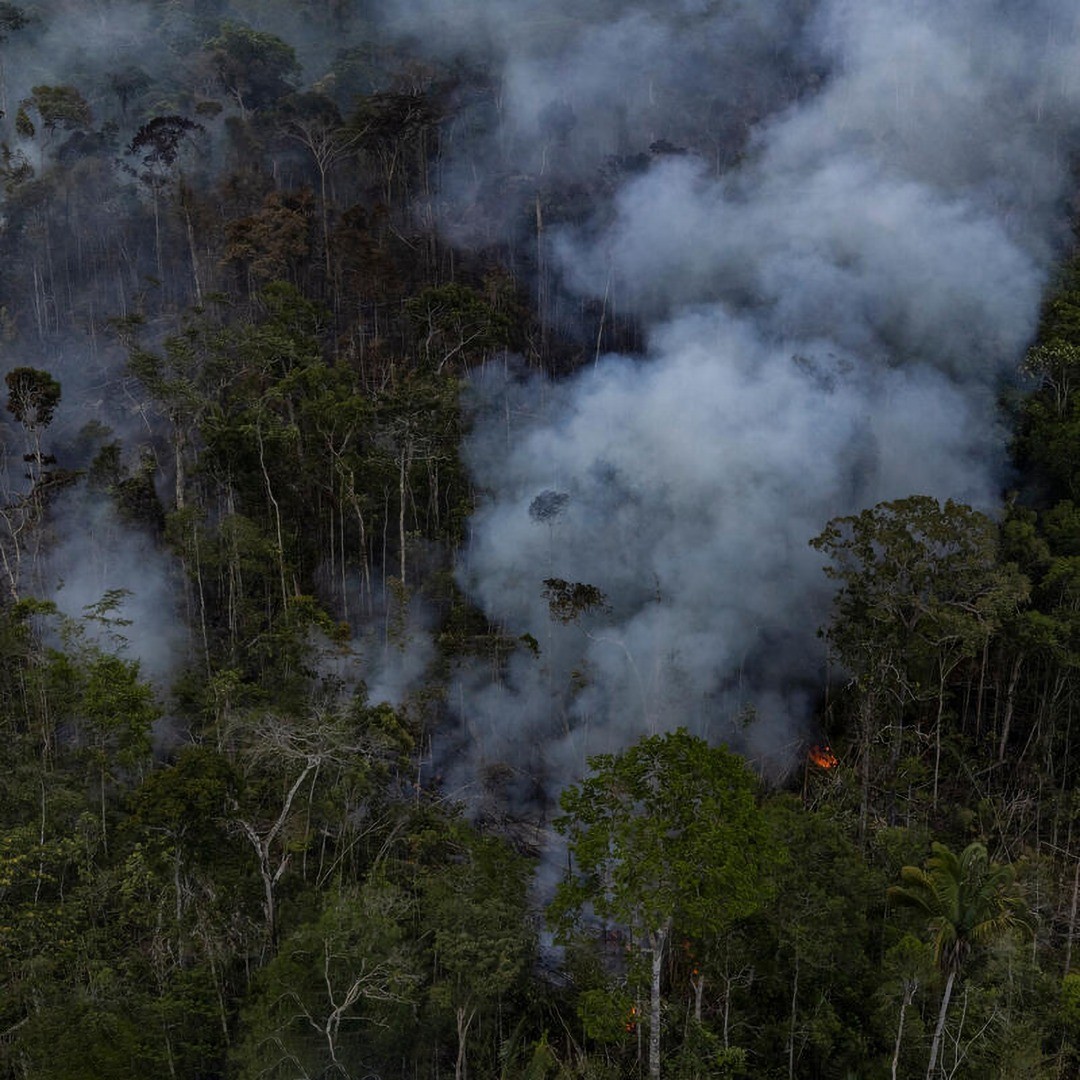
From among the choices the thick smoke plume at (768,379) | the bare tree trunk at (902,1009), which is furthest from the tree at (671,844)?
the thick smoke plume at (768,379)

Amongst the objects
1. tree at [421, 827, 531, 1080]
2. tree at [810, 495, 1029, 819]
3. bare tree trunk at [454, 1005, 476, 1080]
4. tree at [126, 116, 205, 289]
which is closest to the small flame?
tree at [810, 495, 1029, 819]

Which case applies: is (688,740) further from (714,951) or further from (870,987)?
(870,987)

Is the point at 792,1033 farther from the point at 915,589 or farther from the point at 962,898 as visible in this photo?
the point at 915,589

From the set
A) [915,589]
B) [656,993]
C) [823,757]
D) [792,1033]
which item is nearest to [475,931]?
[656,993]

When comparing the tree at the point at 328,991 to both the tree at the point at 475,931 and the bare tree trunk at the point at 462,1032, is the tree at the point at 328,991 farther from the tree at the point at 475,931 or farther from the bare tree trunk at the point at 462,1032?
the bare tree trunk at the point at 462,1032

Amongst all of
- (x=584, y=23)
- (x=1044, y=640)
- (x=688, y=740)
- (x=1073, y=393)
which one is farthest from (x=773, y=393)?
(x=584, y=23)
